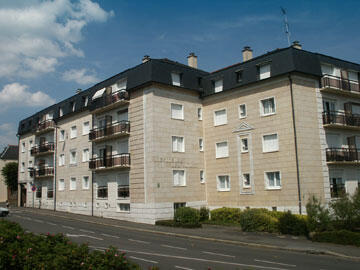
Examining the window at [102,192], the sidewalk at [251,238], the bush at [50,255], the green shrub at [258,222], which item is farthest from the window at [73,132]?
the bush at [50,255]

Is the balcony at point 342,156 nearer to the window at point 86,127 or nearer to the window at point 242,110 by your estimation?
the window at point 242,110

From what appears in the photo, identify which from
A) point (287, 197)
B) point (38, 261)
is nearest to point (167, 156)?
point (287, 197)

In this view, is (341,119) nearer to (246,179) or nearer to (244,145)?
(244,145)

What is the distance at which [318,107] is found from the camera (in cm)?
2764

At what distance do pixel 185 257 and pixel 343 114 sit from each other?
67.6ft

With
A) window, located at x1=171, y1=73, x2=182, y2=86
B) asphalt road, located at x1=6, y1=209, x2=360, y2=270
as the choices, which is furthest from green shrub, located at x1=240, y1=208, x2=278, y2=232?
window, located at x1=171, y1=73, x2=182, y2=86

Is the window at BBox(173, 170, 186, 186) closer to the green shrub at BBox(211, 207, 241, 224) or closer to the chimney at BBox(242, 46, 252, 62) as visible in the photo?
the green shrub at BBox(211, 207, 241, 224)

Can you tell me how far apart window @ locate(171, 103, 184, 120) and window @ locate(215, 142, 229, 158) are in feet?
12.8

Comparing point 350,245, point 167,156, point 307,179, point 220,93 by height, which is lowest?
point 350,245

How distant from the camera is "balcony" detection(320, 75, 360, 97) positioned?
2805 centimetres

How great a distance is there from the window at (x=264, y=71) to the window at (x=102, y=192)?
1670 centimetres

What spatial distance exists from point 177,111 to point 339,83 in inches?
511

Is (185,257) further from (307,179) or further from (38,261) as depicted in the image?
(307,179)

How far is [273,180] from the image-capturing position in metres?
27.0
